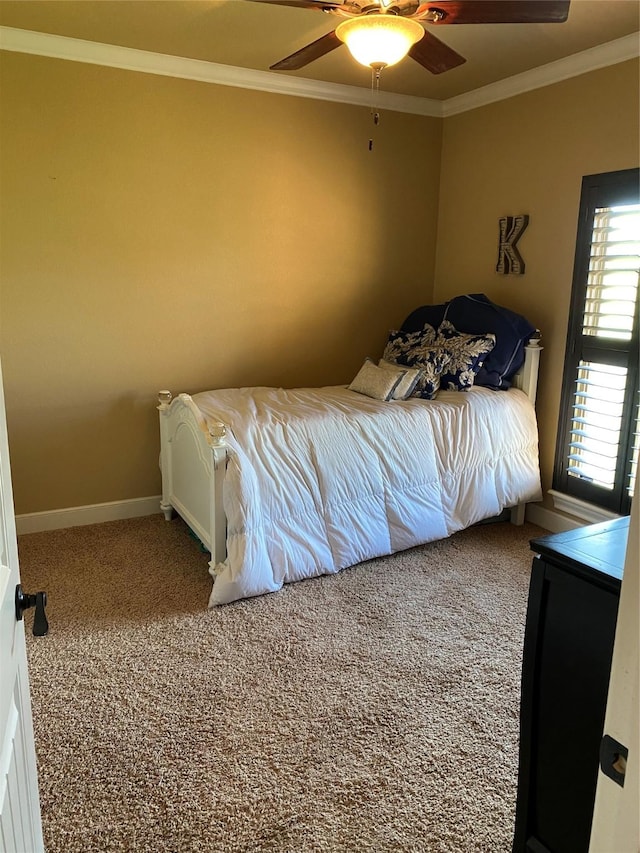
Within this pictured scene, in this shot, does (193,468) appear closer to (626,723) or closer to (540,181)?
(540,181)

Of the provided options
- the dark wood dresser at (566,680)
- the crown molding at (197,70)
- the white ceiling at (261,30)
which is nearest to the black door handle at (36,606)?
the dark wood dresser at (566,680)

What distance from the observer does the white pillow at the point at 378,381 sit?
358 centimetres

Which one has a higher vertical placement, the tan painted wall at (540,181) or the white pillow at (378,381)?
the tan painted wall at (540,181)

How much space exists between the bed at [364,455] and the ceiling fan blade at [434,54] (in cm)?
154

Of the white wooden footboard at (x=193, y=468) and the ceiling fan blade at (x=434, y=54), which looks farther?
the white wooden footboard at (x=193, y=468)

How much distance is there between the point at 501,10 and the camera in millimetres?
2037

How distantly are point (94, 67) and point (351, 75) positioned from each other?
1437 mm

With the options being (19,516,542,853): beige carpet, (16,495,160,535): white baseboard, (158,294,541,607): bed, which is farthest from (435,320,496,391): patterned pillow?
(16,495,160,535): white baseboard

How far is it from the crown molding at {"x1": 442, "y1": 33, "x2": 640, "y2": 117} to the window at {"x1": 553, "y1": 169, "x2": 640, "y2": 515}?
0.56 meters

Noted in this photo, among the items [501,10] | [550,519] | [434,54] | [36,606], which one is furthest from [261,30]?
[550,519]

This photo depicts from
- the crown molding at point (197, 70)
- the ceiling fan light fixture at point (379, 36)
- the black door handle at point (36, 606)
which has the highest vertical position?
the crown molding at point (197, 70)

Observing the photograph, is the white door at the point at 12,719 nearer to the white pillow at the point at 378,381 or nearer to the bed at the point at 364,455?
Answer: the bed at the point at 364,455

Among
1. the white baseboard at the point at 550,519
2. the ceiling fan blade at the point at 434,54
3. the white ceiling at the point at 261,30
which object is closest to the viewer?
the ceiling fan blade at the point at 434,54

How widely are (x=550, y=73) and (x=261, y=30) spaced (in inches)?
63.9
